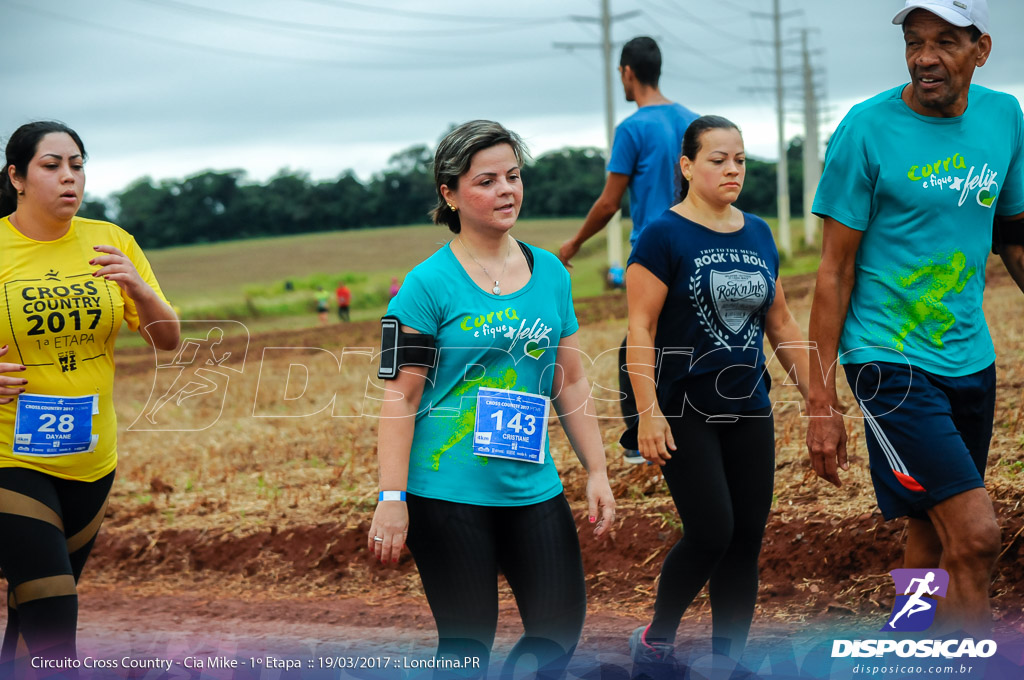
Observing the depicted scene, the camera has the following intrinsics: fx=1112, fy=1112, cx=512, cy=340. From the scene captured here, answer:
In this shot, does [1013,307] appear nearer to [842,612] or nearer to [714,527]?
[842,612]

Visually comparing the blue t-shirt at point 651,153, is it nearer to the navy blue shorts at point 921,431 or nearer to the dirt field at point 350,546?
the dirt field at point 350,546

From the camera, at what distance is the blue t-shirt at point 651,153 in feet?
21.2

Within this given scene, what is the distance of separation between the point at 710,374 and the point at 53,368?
2542 millimetres

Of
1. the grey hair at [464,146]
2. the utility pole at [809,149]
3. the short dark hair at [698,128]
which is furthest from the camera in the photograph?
the utility pole at [809,149]

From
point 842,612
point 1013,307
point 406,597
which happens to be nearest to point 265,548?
point 406,597

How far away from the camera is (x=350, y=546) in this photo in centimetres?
764

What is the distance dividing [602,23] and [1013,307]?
22.4 meters

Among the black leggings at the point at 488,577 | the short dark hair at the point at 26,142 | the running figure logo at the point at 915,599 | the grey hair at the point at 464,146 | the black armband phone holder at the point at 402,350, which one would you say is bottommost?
the running figure logo at the point at 915,599

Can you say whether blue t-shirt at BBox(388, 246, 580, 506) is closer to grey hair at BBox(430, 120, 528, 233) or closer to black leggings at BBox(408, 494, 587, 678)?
black leggings at BBox(408, 494, 587, 678)

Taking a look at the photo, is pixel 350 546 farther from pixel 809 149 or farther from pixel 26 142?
pixel 809 149

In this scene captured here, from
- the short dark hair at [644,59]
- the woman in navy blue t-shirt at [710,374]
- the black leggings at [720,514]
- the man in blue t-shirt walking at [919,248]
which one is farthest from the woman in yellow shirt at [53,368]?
the short dark hair at [644,59]

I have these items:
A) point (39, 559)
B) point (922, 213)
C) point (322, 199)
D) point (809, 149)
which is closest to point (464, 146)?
point (922, 213)

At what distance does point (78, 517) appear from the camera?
4.39 m

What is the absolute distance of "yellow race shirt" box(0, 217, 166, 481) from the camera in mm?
4207
